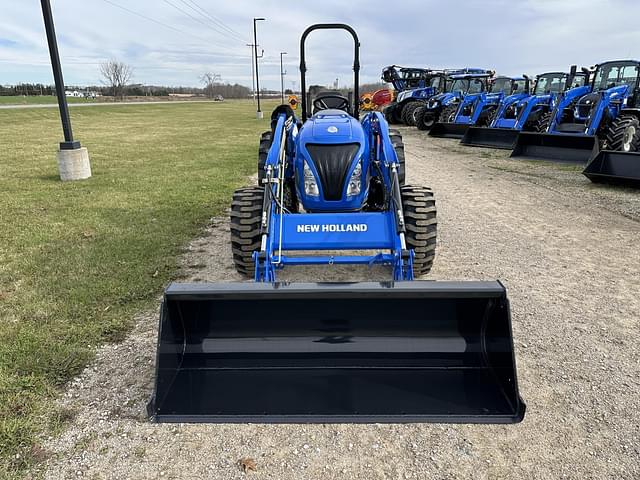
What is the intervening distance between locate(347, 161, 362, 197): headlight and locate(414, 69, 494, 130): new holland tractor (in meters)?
15.7

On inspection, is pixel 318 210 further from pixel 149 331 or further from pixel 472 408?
pixel 472 408

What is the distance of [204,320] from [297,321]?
22.6 inches

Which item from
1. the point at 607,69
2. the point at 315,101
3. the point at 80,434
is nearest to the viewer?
the point at 80,434

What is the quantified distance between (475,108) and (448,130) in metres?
1.16

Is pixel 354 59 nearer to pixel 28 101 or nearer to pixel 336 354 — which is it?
pixel 336 354

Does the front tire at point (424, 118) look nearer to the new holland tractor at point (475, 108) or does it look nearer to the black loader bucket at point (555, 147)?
the new holland tractor at point (475, 108)

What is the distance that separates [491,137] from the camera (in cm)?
1420

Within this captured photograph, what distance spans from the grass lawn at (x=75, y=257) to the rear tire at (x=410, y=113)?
1183 centimetres

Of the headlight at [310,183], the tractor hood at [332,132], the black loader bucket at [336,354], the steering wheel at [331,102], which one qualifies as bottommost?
the black loader bucket at [336,354]

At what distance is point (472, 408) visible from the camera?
246cm

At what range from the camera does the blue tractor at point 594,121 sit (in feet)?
34.5

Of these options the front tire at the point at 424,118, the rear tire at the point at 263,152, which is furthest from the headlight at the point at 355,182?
the front tire at the point at 424,118

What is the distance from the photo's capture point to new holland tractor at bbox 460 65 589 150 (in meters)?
13.8

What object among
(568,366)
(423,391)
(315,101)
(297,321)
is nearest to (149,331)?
(297,321)
